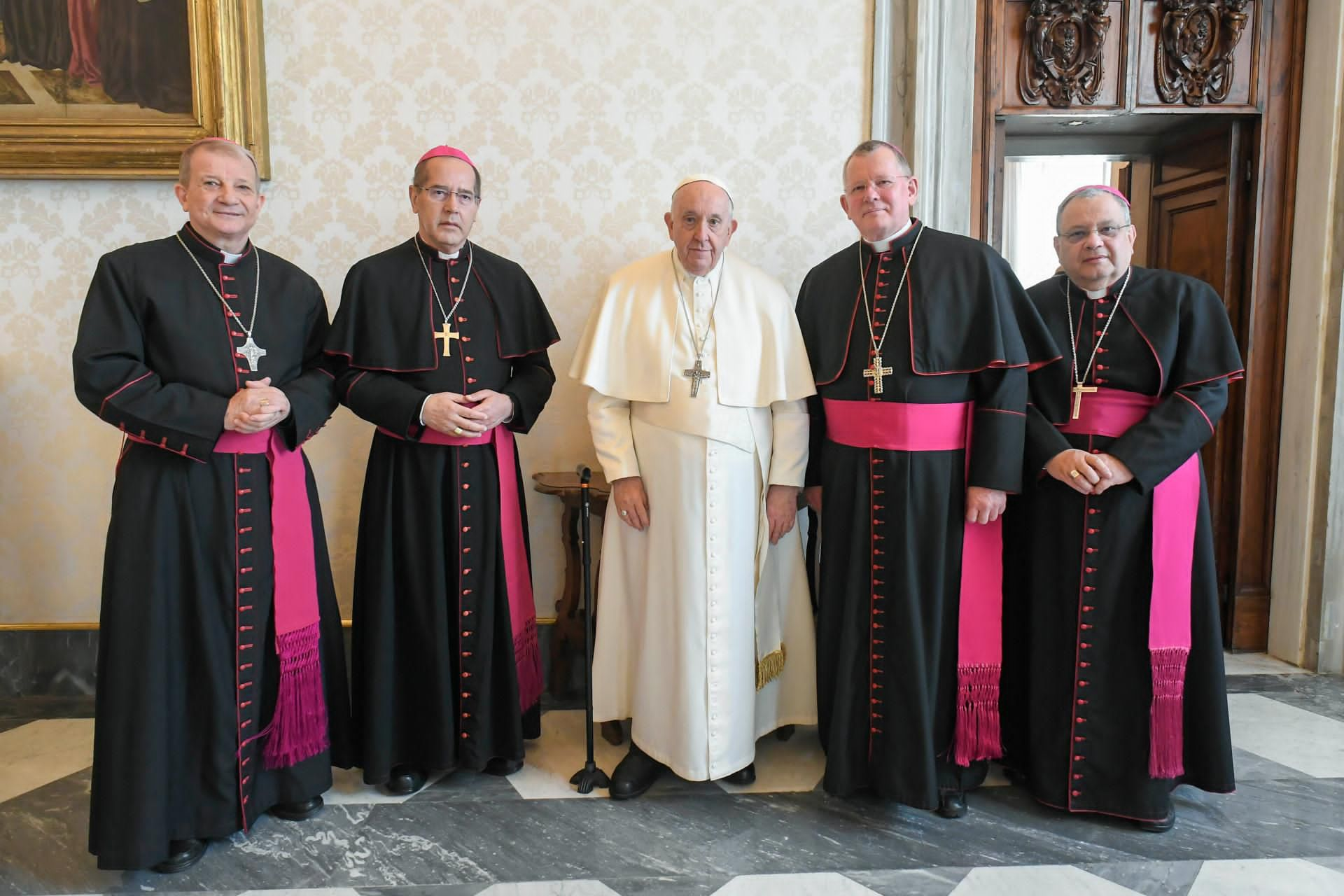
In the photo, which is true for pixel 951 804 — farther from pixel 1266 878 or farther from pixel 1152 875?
pixel 1266 878

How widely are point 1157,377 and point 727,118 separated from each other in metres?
1.85

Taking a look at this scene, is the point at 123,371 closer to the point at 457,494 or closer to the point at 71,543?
the point at 457,494

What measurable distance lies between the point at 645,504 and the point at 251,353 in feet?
3.95

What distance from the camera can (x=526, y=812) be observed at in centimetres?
272

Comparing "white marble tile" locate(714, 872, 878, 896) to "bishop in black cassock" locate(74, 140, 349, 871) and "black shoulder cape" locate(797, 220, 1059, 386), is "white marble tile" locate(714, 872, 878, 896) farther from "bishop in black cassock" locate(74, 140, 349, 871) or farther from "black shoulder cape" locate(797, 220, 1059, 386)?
"black shoulder cape" locate(797, 220, 1059, 386)

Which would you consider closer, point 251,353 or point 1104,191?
point 251,353

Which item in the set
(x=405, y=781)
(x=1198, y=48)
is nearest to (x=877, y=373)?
(x=405, y=781)

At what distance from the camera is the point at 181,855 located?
2.43 meters

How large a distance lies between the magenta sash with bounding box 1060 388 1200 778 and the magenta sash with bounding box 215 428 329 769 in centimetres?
237

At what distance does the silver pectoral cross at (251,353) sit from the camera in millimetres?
2494

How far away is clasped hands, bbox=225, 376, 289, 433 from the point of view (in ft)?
7.78

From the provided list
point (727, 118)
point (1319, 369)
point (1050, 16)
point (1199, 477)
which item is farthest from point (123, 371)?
point (1319, 369)

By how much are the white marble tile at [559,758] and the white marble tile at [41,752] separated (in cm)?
149

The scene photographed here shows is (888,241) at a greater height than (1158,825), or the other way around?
(888,241)
